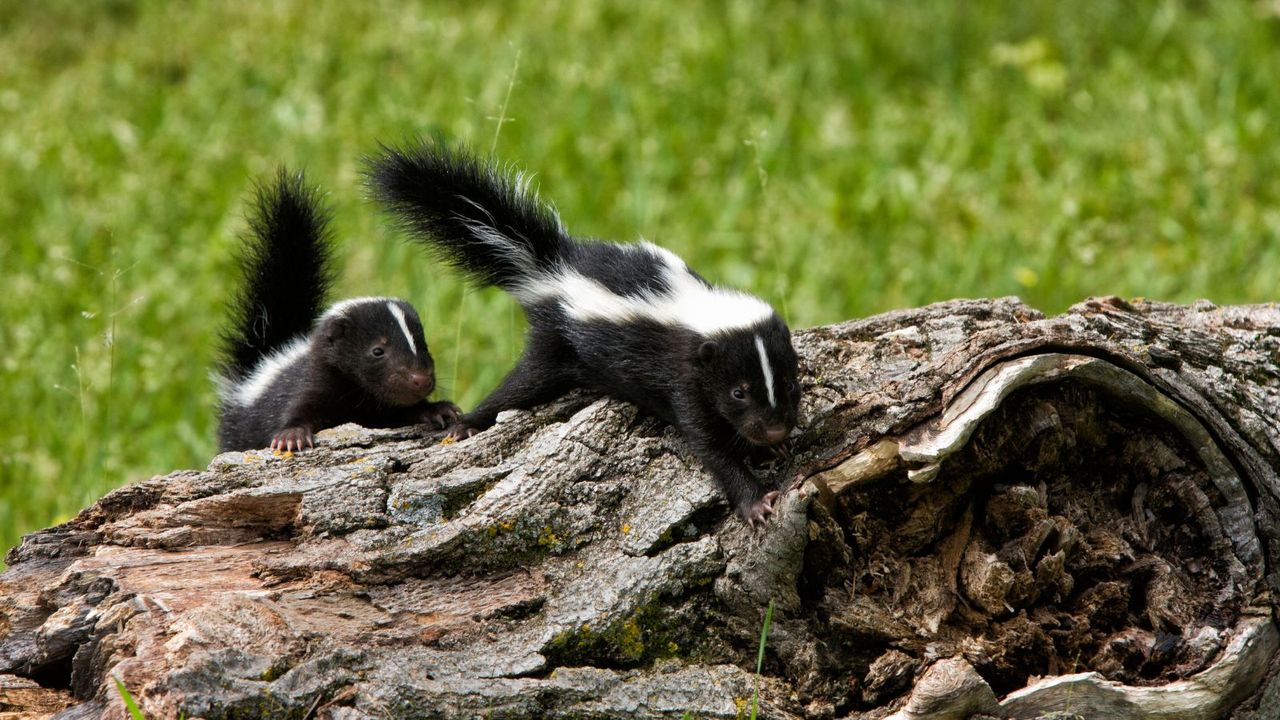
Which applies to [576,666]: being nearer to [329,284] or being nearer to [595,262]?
[595,262]

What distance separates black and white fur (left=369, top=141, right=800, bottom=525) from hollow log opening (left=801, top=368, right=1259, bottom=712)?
0.42 m

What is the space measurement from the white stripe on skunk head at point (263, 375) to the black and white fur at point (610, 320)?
0.96 m

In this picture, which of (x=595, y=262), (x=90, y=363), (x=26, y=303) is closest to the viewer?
(x=595, y=262)

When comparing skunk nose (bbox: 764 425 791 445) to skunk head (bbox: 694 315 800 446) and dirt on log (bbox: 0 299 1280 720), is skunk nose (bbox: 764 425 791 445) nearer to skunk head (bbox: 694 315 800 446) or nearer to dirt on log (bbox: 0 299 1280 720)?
skunk head (bbox: 694 315 800 446)

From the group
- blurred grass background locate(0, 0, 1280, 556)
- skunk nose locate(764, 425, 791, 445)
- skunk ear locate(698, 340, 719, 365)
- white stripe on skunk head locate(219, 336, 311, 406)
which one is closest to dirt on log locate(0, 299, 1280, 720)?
skunk nose locate(764, 425, 791, 445)

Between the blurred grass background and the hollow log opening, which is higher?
the blurred grass background

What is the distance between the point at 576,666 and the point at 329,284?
113 inches

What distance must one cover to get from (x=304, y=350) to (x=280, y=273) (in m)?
0.36

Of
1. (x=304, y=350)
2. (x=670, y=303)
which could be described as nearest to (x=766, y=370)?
(x=670, y=303)

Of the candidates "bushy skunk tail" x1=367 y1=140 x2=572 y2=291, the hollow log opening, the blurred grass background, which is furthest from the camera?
the blurred grass background

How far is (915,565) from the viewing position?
4.01m

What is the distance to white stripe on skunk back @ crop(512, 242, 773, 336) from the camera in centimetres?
461

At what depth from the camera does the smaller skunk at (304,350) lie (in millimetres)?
5328

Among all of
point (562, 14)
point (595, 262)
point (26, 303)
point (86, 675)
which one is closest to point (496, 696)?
A: point (86, 675)
